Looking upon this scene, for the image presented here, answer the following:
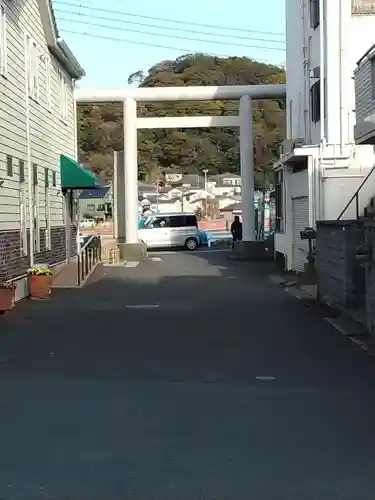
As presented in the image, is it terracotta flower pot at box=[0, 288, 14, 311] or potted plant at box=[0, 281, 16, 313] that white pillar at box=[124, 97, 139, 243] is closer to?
potted plant at box=[0, 281, 16, 313]

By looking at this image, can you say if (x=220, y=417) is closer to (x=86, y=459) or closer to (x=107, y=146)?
(x=86, y=459)

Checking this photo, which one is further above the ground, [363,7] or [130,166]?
[363,7]

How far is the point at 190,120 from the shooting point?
36.5m

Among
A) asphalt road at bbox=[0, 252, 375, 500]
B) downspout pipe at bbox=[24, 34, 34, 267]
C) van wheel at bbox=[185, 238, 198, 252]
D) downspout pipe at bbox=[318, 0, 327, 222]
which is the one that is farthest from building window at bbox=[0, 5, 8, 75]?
van wheel at bbox=[185, 238, 198, 252]

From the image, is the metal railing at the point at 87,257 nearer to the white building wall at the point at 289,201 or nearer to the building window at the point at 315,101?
the white building wall at the point at 289,201

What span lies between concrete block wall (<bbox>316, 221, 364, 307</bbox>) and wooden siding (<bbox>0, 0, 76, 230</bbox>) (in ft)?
23.0

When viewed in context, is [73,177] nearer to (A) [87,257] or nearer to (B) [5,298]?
(A) [87,257]

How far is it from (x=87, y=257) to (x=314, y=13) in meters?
9.94

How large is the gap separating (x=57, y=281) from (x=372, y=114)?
10353mm

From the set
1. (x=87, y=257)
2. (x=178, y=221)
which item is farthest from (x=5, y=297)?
(x=178, y=221)

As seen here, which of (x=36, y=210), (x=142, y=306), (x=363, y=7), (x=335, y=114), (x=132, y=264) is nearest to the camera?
(x=142, y=306)

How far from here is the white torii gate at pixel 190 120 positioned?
35.9 m

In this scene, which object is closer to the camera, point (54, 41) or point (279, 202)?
point (54, 41)

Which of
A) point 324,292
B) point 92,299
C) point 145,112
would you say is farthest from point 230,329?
point 145,112
